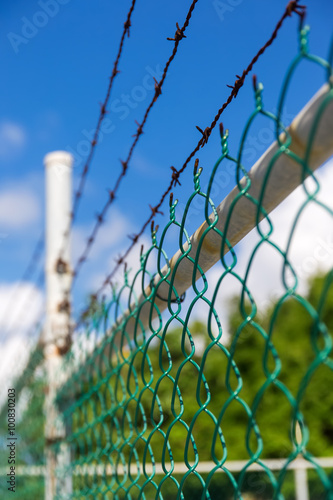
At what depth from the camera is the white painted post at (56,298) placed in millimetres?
2529

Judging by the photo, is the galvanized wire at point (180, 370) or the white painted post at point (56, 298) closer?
the galvanized wire at point (180, 370)

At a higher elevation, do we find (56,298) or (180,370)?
(56,298)

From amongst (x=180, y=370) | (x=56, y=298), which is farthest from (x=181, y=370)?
(x=56, y=298)

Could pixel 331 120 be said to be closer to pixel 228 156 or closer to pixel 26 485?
pixel 228 156

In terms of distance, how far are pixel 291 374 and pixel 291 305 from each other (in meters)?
1.87

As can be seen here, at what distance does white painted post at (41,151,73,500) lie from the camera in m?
2.53

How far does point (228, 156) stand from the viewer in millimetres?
814

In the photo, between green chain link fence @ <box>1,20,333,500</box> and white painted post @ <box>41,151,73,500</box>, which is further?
white painted post @ <box>41,151,73,500</box>

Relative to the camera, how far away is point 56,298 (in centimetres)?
285

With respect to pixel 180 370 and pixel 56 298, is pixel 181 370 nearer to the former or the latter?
pixel 180 370

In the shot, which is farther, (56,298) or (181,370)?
(56,298)

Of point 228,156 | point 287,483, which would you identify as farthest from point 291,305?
point 228,156

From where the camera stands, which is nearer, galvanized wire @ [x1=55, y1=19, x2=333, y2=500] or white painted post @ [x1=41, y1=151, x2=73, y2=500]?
galvanized wire @ [x1=55, y1=19, x2=333, y2=500]

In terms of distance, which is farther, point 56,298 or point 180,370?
point 56,298
